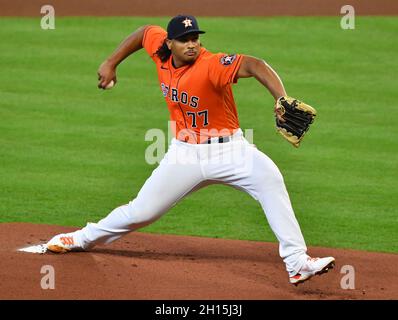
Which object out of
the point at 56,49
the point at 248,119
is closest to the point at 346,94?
the point at 248,119

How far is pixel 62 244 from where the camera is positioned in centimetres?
670

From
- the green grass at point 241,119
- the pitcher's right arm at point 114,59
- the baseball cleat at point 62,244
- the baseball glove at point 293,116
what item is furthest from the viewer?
the green grass at point 241,119

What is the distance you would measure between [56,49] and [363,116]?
4876 millimetres

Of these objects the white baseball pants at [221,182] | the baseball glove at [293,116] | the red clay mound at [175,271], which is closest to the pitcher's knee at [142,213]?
the white baseball pants at [221,182]

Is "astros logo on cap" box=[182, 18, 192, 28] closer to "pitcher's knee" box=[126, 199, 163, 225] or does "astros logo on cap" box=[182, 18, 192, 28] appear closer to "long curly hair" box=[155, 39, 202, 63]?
"long curly hair" box=[155, 39, 202, 63]

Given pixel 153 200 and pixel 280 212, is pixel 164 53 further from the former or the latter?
pixel 280 212

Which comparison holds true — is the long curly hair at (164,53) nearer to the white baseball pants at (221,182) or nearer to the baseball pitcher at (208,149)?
the baseball pitcher at (208,149)

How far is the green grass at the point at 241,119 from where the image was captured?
27.4ft

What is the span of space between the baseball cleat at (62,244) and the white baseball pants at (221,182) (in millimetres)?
165

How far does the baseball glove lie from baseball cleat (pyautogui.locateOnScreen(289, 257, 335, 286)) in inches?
31.4

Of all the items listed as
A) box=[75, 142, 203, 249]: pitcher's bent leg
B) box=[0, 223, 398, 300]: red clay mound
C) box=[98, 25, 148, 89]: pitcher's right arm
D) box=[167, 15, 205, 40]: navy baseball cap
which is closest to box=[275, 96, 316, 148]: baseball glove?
box=[75, 142, 203, 249]: pitcher's bent leg

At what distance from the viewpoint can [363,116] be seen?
11.6 meters

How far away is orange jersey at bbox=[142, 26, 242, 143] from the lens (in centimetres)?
606

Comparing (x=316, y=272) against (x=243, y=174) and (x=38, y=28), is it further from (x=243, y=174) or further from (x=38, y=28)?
(x=38, y=28)
